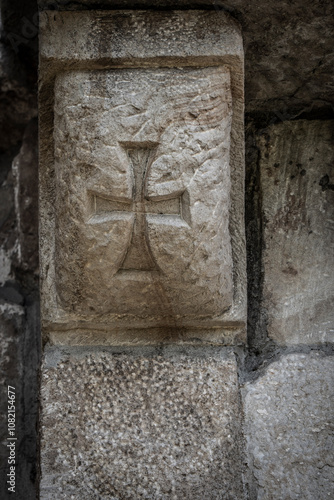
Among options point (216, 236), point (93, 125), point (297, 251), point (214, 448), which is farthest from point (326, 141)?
point (214, 448)

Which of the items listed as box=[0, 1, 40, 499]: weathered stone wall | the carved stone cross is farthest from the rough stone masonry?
box=[0, 1, 40, 499]: weathered stone wall

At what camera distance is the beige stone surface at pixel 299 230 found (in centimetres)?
138

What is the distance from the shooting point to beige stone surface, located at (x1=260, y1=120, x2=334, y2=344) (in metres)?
1.38

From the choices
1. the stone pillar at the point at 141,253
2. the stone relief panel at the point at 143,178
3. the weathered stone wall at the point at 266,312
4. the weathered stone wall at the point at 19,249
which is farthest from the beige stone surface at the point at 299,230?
the weathered stone wall at the point at 19,249

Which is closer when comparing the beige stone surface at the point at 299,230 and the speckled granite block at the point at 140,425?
the speckled granite block at the point at 140,425

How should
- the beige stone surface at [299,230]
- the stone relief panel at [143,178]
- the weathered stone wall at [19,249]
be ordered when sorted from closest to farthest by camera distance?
the stone relief panel at [143,178], the beige stone surface at [299,230], the weathered stone wall at [19,249]

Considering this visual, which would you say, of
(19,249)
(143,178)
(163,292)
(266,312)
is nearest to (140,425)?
(163,292)

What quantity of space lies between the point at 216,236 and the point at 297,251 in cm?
29

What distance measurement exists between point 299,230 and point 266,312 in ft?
0.63

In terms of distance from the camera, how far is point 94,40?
1156 mm

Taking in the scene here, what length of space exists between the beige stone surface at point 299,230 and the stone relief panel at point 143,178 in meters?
0.23

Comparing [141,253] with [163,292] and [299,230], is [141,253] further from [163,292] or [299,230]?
[299,230]

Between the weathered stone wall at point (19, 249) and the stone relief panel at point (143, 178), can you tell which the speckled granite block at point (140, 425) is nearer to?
the stone relief panel at point (143, 178)

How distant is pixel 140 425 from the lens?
4.04ft
